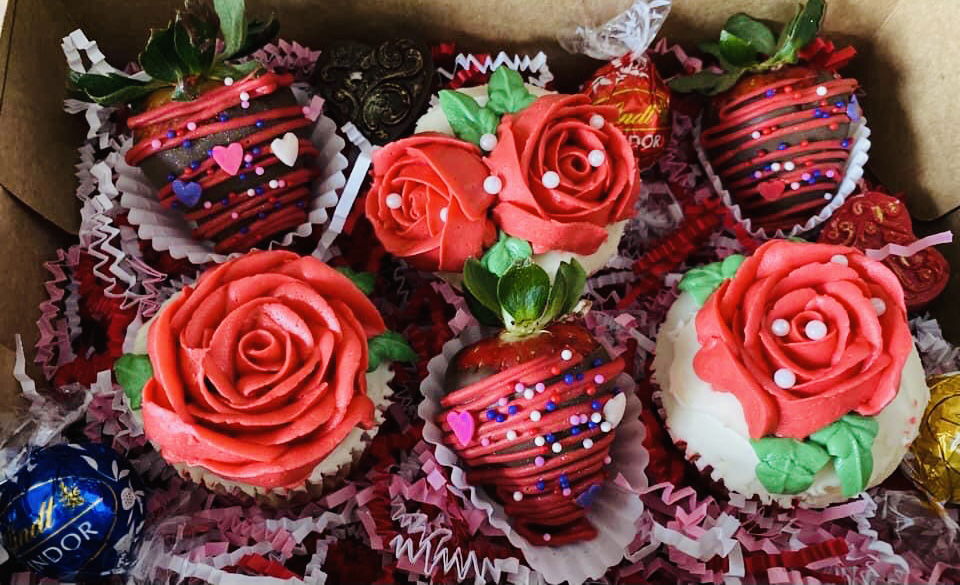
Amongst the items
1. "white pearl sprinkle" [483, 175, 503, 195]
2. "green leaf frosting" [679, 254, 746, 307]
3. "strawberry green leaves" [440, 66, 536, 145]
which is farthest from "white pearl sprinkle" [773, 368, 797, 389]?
"strawberry green leaves" [440, 66, 536, 145]

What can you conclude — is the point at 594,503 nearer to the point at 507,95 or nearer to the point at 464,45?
the point at 507,95

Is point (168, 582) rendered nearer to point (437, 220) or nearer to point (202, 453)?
point (202, 453)

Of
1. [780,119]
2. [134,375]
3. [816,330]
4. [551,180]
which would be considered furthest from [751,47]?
[134,375]

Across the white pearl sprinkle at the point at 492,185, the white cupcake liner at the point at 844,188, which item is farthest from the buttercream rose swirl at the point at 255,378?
the white cupcake liner at the point at 844,188

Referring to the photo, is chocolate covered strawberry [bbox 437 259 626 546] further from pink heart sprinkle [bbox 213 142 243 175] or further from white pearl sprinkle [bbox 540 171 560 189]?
pink heart sprinkle [bbox 213 142 243 175]

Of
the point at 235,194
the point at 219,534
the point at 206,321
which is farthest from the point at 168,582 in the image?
the point at 235,194

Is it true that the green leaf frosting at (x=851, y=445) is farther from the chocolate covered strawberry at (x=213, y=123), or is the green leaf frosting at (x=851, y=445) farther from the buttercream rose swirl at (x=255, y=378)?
the chocolate covered strawberry at (x=213, y=123)
